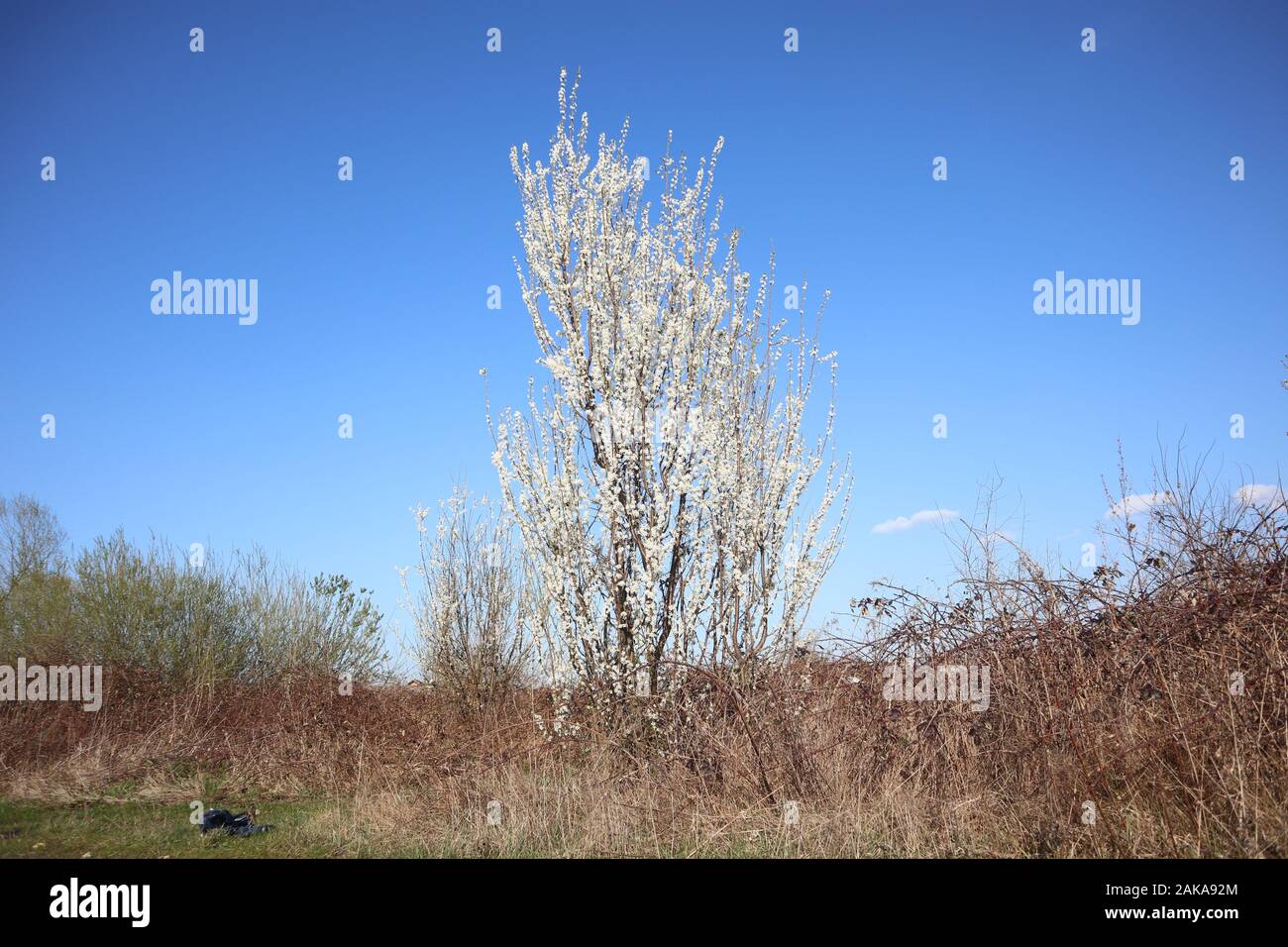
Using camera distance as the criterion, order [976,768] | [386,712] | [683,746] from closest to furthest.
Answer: [976,768], [683,746], [386,712]

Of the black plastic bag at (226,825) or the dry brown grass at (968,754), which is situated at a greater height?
the dry brown grass at (968,754)

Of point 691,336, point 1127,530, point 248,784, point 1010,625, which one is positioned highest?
point 691,336

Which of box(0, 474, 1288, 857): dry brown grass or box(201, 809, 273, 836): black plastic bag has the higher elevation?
box(0, 474, 1288, 857): dry brown grass

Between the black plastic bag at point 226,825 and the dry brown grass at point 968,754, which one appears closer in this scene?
the dry brown grass at point 968,754

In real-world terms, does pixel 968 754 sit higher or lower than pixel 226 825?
higher

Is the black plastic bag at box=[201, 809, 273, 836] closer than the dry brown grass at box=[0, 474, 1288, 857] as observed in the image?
No

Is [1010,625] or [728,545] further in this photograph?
[728,545]

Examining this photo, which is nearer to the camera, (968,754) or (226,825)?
(968,754)
